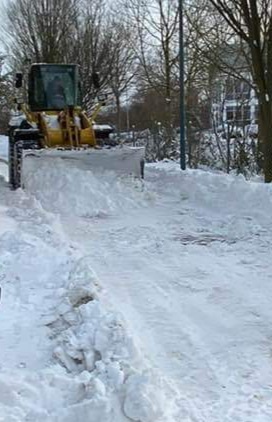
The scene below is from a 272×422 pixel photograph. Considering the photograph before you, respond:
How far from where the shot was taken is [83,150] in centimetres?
1216

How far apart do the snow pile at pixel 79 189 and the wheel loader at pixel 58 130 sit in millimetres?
224

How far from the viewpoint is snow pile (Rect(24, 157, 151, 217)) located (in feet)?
35.0

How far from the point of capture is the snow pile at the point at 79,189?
35.0 ft

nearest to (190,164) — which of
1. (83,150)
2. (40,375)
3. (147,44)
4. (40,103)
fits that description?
(40,103)

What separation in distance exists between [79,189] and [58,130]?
115 inches

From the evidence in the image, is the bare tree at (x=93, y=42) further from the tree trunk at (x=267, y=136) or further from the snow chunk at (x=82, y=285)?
the snow chunk at (x=82, y=285)

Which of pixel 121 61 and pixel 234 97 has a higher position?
pixel 121 61

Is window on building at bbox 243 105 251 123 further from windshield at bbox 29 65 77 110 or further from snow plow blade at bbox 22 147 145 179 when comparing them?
snow plow blade at bbox 22 147 145 179

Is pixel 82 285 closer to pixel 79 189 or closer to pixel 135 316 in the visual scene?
pixel 135 316

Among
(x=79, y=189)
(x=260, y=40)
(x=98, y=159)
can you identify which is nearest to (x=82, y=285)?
(x=79, y=189)

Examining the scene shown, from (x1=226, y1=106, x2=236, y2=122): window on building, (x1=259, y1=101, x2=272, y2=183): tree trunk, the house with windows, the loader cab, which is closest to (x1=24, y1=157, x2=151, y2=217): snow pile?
(x1=259, y1=101, x2=272, y2=183): tree trunk

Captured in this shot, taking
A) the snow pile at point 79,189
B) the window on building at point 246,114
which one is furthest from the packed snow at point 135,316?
the window on building at point 246,114

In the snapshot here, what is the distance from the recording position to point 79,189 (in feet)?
36.7

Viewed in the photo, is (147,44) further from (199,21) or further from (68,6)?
(199,21)
